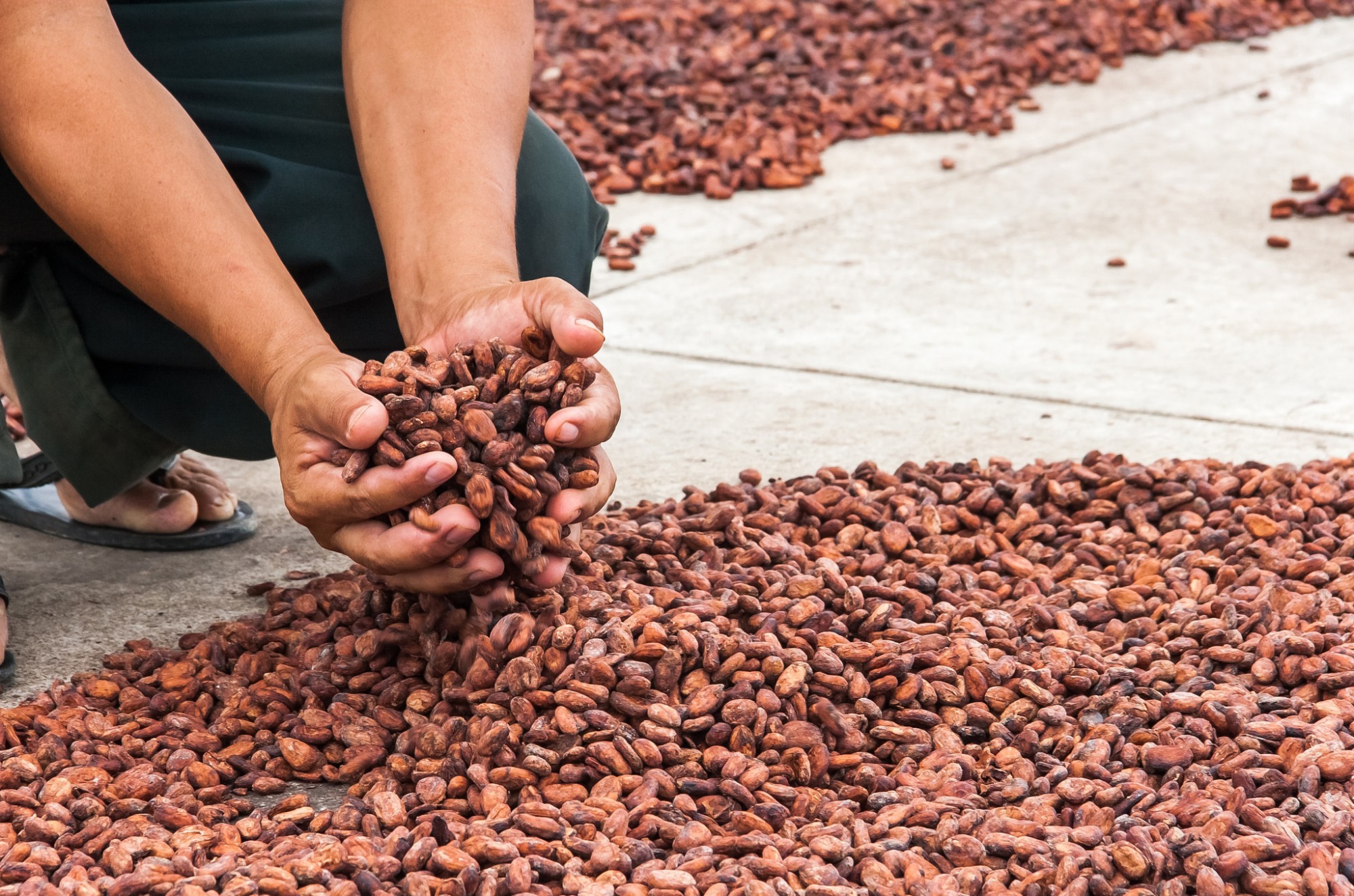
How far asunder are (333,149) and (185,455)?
854mm

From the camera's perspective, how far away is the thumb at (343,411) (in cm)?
154

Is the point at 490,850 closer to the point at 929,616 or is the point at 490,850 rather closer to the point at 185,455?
the point at 929,616

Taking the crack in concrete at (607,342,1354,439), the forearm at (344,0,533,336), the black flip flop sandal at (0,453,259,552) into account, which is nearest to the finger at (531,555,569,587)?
the forearm at (344,0,533,336)

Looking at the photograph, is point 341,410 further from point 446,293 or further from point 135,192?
point 135,192

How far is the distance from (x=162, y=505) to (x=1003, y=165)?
10.5 ft

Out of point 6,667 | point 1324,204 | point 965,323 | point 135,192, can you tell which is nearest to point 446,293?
point 135,192

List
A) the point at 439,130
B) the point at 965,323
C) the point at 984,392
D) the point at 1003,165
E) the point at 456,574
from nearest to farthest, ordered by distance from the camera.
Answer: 1. the point at 456,574
2. the point at 439,130
3. the point at 984,392
4. the point at 965,323
5. the point at 1003,165

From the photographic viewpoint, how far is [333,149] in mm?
2131

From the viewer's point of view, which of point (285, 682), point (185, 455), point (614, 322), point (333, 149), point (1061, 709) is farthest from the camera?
point (614, 322)

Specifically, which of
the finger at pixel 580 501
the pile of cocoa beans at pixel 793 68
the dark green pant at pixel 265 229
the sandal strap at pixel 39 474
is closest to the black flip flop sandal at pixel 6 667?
the dark green pant at pixel 265 229

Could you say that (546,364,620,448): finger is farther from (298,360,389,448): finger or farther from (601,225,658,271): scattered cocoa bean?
(601,225,658,271): scattered cocoa bean

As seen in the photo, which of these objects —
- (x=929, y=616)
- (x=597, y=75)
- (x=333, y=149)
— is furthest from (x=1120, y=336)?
(x=597, y=75)

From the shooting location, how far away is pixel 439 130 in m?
1.93

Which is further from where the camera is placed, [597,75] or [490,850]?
[597,75]
